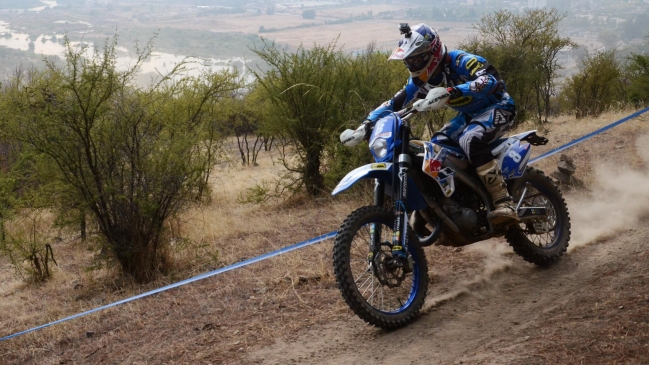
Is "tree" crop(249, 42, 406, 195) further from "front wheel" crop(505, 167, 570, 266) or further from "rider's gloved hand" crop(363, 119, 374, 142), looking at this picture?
"rider's gloved hand" crop(363, 119, 374, 142)

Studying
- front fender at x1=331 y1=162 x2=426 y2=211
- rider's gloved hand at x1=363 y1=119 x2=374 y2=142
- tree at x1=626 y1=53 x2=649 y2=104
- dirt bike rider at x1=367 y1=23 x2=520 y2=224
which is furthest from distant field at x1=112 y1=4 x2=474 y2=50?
front fender at x1=331 y1=162 x2=426 y2=211

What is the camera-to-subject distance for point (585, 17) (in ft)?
307

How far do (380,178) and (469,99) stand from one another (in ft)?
3.57

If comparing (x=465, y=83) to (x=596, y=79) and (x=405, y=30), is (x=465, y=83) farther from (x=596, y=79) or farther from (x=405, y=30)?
(x=596, y=79)

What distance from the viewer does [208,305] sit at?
5910mm

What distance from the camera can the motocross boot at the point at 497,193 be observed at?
505 centimetres

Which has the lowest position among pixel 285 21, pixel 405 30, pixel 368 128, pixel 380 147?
pixel 380 147

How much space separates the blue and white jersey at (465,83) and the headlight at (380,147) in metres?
0.39

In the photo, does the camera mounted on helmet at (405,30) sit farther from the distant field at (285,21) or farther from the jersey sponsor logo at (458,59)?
the distant field at (285,21)

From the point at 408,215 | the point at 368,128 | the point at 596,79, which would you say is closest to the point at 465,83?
the point at 368,128

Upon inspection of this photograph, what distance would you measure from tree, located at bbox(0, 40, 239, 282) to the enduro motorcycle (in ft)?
11.2

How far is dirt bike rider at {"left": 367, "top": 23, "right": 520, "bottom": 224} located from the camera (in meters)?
4.95

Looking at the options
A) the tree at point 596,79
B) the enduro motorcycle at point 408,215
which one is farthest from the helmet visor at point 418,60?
the tree at point 596,79

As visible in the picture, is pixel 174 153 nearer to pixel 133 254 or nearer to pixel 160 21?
pixel 133 254
